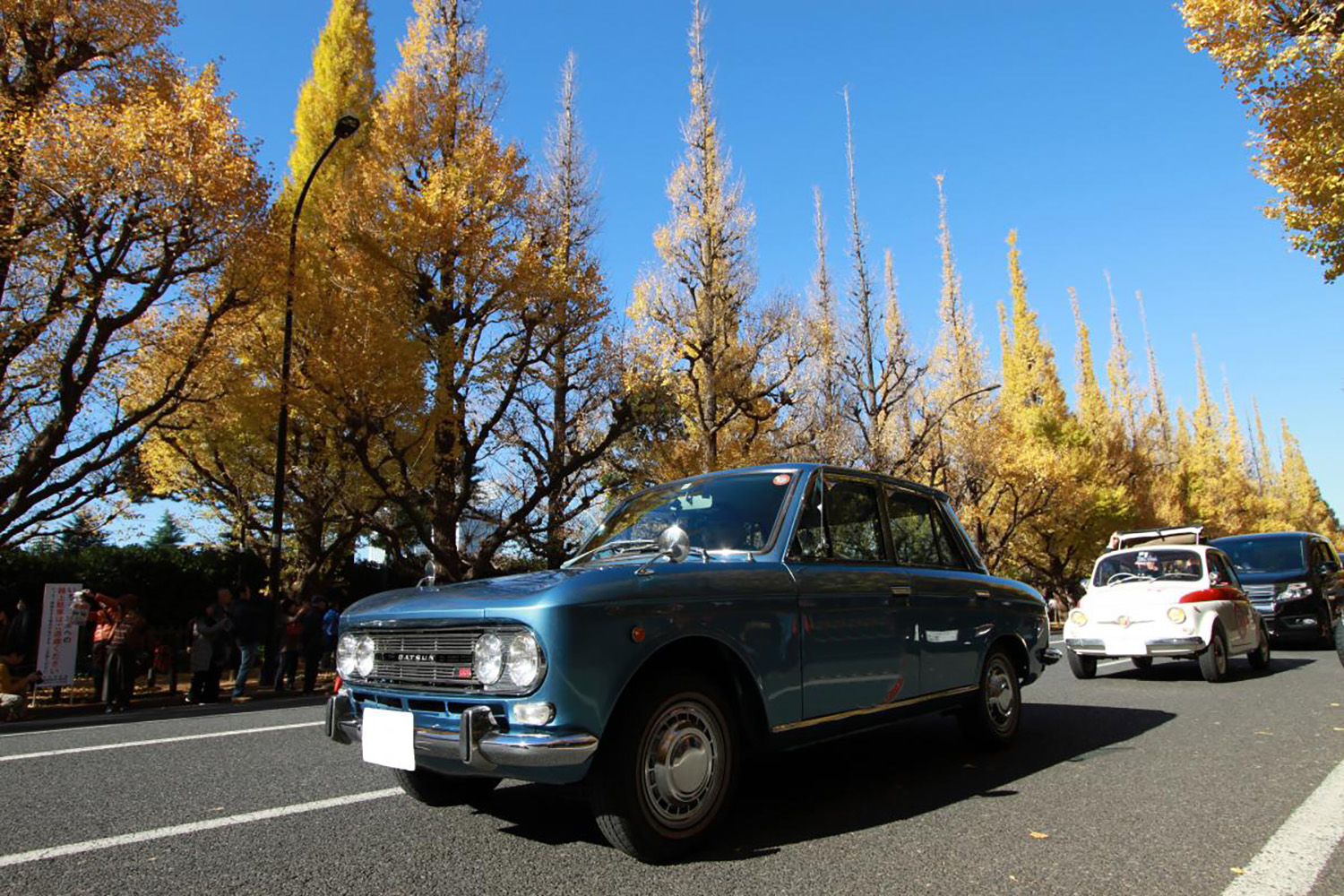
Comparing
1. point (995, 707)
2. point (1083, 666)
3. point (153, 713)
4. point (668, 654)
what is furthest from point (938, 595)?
point (153, 713)

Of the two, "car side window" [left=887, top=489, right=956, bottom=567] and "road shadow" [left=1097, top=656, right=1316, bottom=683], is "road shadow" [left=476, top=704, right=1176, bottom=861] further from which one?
"road shadow" [left=1097, top=656, right=1316, bottom=683]

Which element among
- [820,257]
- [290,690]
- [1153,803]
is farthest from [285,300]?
[820,257]

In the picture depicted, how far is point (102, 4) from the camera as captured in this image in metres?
12.6

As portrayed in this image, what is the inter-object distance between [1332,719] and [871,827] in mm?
4945

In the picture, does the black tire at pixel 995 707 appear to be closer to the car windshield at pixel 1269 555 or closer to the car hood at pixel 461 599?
the car hood at pixel 461 599

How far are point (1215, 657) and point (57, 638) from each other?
1495 centimetres

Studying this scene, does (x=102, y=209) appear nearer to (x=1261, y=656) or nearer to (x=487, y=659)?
(x=487, y=659)

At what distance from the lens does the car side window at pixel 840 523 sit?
400 centimetres

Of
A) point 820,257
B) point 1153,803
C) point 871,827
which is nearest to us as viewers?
point 871,827

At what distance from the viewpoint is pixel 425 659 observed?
3227 millimetres

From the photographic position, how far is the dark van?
1223 cm

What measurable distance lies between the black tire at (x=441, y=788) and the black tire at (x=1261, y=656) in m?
9.46

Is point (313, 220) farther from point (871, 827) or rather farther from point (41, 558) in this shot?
point (871, 827)

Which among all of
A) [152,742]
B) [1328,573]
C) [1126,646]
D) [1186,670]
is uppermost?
[1328,573]
